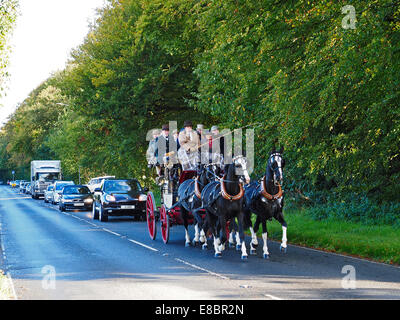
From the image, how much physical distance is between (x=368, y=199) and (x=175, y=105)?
16132mm

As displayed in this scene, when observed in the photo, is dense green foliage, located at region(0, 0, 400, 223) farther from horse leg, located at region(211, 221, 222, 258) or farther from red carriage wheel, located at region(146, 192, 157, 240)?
red carriage wheel, located at region(146, 192, 157, 240)

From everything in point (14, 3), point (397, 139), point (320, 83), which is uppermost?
point (14, 3)

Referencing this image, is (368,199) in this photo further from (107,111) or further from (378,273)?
(107,111)

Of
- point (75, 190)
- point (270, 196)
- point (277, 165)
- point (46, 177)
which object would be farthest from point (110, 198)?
point (46, 177)

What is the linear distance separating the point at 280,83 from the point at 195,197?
344 centimetres

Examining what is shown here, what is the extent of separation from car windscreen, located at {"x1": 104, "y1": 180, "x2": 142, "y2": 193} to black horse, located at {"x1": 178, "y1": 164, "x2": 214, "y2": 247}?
1173 cm

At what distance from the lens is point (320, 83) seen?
497 inches

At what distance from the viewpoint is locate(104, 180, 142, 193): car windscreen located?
27125mm

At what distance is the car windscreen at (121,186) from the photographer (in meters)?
27.1

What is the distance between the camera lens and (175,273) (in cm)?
1084

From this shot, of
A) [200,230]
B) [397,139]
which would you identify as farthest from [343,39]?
[200,230]

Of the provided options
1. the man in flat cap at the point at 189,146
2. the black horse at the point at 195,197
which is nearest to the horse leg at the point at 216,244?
the black horse at the point at 195,197

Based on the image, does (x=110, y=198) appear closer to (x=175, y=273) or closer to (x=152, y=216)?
(x=152, y=216)
